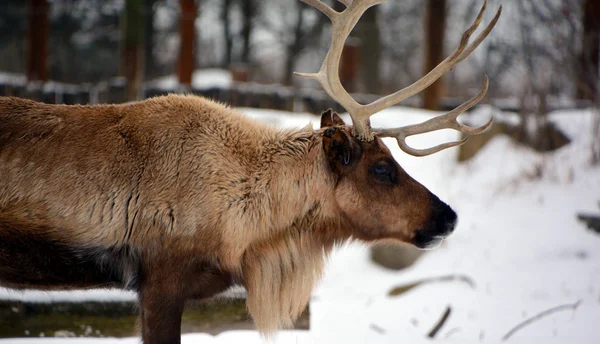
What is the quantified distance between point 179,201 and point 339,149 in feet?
3.22

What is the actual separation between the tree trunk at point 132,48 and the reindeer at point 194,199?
5714 mm

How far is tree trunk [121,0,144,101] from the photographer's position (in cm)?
934

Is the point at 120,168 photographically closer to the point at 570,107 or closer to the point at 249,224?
the point at 249,224

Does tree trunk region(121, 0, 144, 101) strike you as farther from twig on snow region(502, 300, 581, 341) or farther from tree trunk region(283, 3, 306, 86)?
tree trunk region(283, 3, 306, 86)

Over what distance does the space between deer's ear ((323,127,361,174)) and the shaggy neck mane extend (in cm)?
6

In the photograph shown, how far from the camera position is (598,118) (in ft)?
29.0

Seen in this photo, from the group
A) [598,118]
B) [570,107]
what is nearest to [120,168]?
[598,118]

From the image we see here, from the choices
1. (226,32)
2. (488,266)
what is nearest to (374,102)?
(488,266)

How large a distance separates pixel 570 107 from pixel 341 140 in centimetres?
835

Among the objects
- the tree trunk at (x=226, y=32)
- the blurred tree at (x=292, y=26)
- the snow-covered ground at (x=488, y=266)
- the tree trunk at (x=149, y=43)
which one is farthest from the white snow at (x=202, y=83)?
the blurred tree at (x=292, y=26)

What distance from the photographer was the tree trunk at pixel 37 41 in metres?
11.0

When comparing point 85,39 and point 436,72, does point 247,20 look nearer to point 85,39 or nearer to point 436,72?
point 85,39

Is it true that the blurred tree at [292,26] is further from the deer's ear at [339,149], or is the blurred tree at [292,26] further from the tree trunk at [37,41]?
→ the deer's ear at [339,149]

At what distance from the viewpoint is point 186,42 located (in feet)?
33.1
